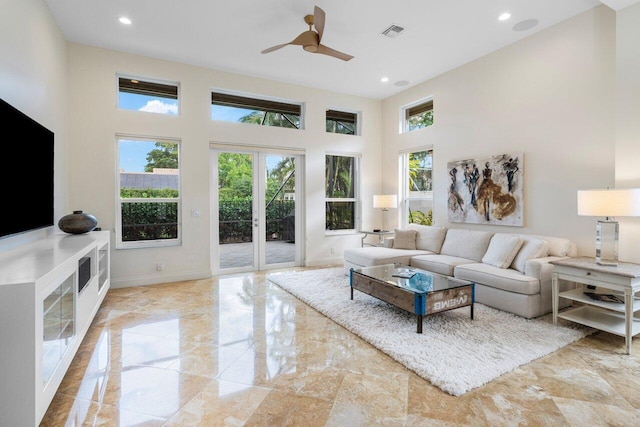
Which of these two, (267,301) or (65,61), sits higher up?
(65,61)

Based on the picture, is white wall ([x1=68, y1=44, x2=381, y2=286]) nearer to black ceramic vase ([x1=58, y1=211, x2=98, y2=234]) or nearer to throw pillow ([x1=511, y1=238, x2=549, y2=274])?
black ceramic vase ([x1=58, y1=211, x2=98, y2=234])

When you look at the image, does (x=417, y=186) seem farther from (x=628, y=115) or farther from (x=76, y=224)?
(x=76, y=224)

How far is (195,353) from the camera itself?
2.65 m

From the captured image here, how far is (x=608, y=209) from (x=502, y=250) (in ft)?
3.82

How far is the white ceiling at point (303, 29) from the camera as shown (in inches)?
138

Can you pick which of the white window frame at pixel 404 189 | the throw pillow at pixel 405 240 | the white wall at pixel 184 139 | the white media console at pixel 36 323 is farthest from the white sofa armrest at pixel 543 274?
the white media console at pixel 36 323

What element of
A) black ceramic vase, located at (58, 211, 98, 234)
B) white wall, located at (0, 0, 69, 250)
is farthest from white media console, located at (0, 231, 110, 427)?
black ceramic vase, located at (58, 211, 98, 234)

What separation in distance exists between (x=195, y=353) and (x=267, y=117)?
4.21 metres

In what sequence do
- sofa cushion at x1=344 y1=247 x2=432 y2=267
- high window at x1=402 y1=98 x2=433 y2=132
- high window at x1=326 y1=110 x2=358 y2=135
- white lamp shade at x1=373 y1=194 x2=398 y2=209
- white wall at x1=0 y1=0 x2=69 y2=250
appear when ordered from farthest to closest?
high window at x1=326 y1=110 x2=358 y2=135
white lamp shade at x1=373 y1=194 x2=398 y2=209
high window at x1=402 y1=98 x2=433 y2=132
sofa cushion at x1=344 y1=247 x2=432 y2=267
white wall at x1=0 y1=0 x2=69 y2=250

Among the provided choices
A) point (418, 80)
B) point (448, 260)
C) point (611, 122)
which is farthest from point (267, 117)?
point (611, 122)

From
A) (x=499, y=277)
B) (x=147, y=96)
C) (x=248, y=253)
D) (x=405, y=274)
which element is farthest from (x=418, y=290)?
(x=147, y=96)

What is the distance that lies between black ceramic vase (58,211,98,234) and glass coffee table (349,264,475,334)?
9.78ft

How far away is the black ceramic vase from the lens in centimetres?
340

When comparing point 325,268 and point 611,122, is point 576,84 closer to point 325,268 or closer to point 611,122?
point 611,122
